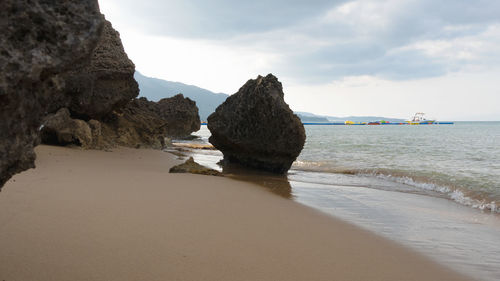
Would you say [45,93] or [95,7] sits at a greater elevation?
[95,7]

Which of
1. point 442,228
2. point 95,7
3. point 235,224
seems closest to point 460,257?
point 442,228

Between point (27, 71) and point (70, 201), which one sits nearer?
point (27, 71)

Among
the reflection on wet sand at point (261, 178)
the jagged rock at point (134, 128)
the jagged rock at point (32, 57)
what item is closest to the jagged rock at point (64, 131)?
the jagged rock at point (134, 128)

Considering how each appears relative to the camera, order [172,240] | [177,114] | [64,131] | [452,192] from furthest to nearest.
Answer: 1. [177,114]
2. [64,131]
3. [452,192]
4. [172,240]

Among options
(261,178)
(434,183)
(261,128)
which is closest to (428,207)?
(434,183)

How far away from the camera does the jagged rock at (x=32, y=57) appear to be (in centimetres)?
166

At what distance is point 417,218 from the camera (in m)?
5.47

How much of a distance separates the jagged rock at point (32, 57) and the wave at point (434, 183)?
7.71m

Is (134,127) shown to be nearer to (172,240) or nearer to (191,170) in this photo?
(191,170)

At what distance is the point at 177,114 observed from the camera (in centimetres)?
3275

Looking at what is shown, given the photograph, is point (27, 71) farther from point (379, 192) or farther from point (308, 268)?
point (379, 192)

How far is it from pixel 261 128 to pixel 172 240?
765 centimetres

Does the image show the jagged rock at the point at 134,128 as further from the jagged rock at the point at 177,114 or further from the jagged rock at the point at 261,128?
the jagged rock at the point at 177,114

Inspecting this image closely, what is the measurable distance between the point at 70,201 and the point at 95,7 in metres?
2.79
